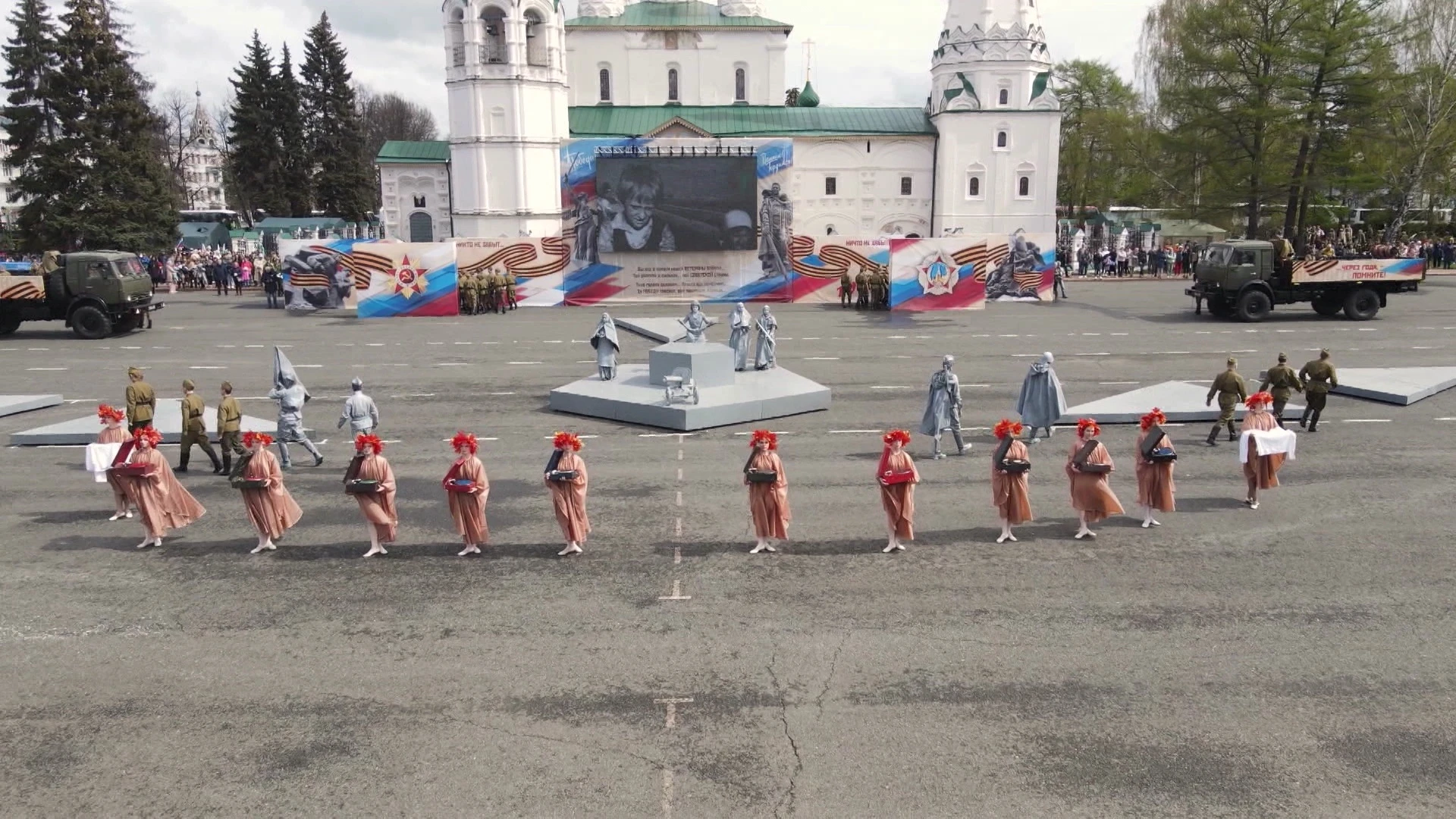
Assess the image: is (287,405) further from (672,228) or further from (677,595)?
(672,228)

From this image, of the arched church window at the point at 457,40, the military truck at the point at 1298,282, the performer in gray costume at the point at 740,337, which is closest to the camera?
the performer in gray costume at the point at 740,337

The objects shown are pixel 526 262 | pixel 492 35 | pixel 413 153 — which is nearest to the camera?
pixel 526 262

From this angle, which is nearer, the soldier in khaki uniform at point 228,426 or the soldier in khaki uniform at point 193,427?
the soldier in khaki uniform at point 193,427

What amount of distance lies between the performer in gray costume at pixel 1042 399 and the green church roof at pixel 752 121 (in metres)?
43.1

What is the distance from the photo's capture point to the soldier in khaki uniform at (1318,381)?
53.6 ft

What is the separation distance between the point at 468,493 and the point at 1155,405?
12.8 metres

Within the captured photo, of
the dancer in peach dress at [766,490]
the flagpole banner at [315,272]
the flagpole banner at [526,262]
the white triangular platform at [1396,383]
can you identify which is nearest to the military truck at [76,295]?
the flagpole banner at [315,272]

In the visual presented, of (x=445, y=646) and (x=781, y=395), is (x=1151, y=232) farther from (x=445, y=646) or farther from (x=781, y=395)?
(x=445, y=646)

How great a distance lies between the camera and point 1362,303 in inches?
1219

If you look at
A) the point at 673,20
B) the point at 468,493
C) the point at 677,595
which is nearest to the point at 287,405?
the point at 468,493

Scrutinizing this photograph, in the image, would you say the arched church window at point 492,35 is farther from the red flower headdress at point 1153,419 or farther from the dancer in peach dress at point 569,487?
the red flower headdress at point 1153,419

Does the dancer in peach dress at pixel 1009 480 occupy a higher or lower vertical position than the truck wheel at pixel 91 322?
lower

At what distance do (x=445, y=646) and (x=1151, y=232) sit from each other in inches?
2514

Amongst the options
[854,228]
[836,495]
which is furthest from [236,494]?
[854,228]
